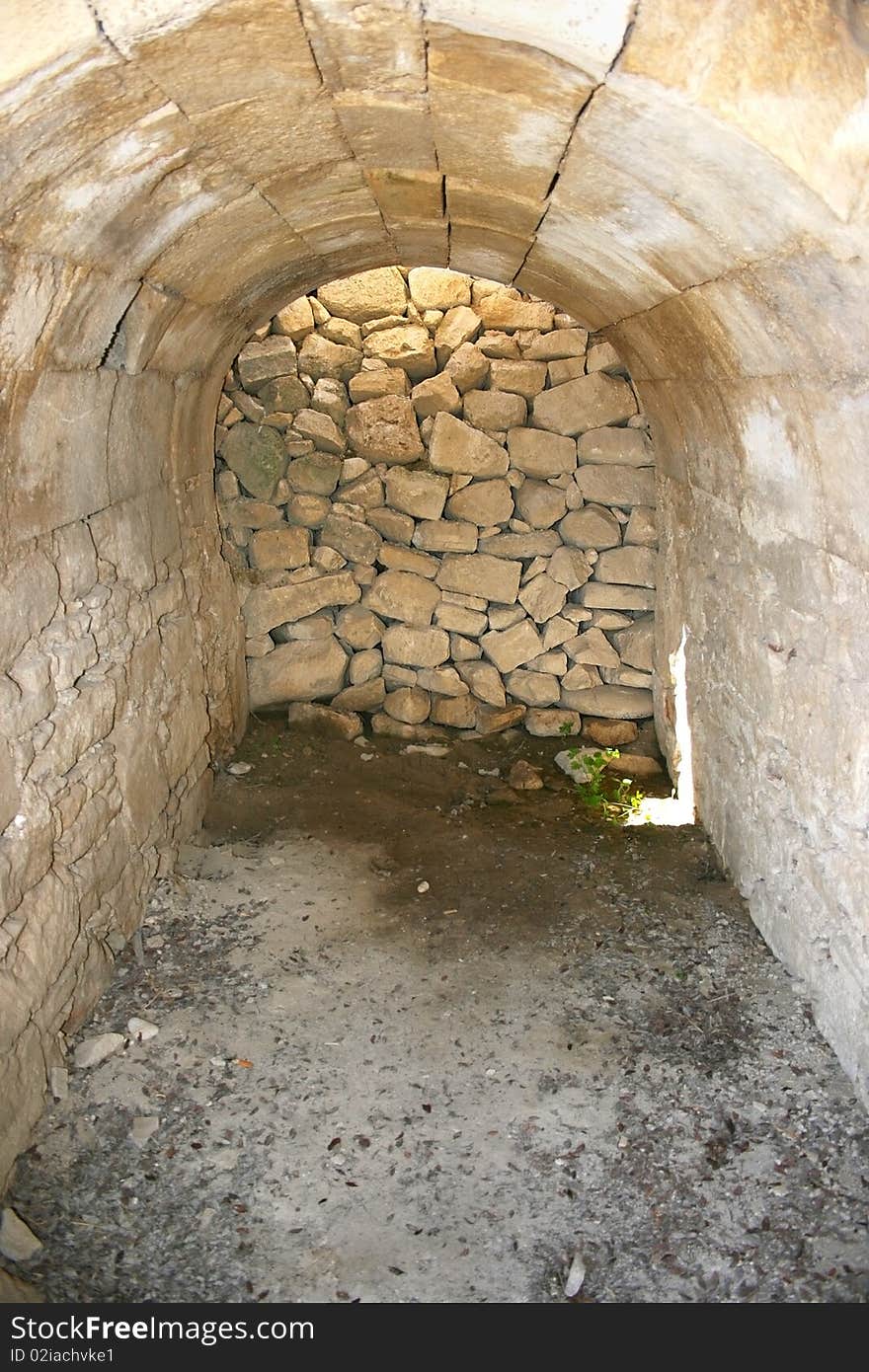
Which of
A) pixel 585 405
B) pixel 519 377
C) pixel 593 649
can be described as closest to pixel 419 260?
pixel 519 377

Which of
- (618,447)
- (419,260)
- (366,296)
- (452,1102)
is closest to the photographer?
(452,1102)

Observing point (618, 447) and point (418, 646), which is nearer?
point (618, 447)

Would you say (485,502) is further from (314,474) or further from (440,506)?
(314,474)

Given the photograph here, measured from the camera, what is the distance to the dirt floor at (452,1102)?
9.07 ft

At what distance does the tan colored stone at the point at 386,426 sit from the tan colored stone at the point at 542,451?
2.18 ft

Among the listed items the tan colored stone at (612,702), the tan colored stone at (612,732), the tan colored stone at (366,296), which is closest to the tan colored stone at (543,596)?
the tan colored stone at (612,702)

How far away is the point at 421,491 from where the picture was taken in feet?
22.6

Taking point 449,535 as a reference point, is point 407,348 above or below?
above

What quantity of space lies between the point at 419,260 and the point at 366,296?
4.59 feet

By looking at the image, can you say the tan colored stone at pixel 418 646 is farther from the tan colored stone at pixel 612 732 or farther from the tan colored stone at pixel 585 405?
the tan colored stone at pixel 585 405

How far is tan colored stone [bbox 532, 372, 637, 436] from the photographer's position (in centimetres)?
661

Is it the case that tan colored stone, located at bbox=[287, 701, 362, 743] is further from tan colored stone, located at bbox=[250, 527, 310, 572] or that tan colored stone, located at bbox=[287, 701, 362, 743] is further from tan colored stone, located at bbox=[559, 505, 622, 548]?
tan colored stone, located at bbox=[559, 505, 622, 548]

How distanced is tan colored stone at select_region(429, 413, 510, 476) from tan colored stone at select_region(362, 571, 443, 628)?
2.64 feet

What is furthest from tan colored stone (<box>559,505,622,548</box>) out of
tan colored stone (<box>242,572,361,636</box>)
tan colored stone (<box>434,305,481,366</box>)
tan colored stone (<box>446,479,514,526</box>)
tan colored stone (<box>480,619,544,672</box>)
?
tan colored stone (<box>242,572,361,636</box>)
